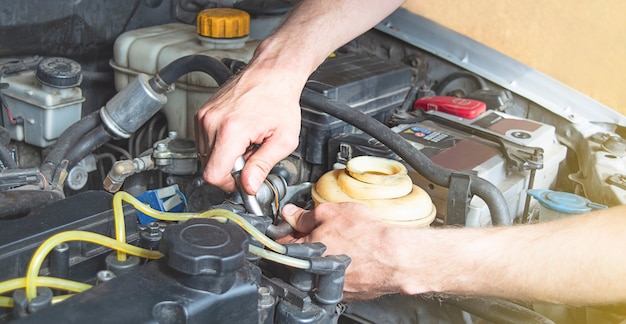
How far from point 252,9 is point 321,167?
56 cm

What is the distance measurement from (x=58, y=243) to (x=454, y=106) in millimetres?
1033

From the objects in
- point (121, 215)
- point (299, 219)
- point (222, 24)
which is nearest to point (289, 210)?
point (299, 219)

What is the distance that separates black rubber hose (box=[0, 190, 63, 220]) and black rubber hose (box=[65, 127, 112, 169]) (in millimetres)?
327

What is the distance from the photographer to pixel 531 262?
985mm

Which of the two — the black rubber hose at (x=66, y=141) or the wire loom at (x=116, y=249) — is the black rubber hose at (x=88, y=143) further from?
the wire loom at (x=116, y=249)

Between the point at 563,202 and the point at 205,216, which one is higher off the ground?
the point at 205,216

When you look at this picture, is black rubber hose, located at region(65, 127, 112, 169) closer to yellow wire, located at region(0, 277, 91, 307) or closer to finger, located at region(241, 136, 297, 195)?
finger, located at region(241, 136, 297, 195)

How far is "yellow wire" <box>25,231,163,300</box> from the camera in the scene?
642mm

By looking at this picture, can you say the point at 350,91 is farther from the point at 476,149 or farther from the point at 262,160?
the point at 262,160

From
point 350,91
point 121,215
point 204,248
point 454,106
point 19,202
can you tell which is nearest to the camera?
point 204,248

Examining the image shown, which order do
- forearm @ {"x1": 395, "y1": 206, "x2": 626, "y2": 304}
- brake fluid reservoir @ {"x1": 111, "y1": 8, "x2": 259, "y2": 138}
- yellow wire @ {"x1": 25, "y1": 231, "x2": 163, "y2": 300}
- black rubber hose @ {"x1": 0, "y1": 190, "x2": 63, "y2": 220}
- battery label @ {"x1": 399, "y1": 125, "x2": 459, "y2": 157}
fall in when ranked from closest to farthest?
yellow wire @ {"x1": 25, "y1": 231, "x2": 163, "y2": 300}, black rubber hose @ {"x1": 0, "y1": 190, "x2": 63, "y2": 220}, forearm @ {"x1": 395, "y1": 206, "x2": 626, "y2": 304}, battery label @ {"x1": 399, "y1": 125, "x2": 459, "y2": 157}, brake fluid reservoir @ {"x1": 111, "y1": 8, "x2": 259, "y2": 138}

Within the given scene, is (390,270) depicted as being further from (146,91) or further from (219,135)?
(146,91)

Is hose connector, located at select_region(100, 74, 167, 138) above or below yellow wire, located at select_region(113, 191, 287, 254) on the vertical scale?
below

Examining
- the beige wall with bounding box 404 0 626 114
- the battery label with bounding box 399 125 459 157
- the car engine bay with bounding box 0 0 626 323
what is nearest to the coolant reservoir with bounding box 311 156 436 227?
the car engine bay with bounding box 0 0 626 323
